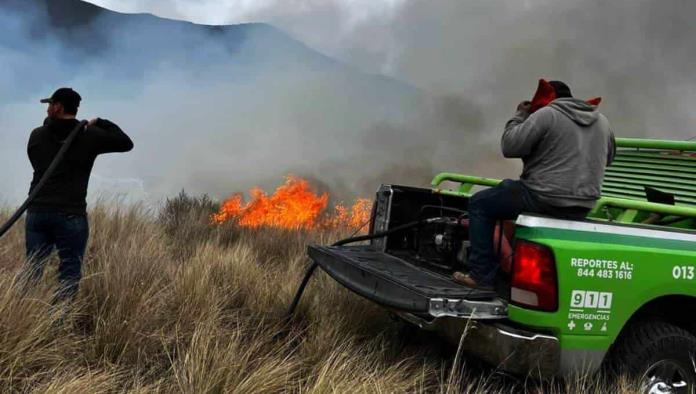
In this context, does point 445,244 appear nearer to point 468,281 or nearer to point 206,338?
point 468,281

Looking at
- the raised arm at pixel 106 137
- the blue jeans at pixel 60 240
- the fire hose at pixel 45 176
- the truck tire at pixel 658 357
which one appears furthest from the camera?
the raised arm at pixel 106 137

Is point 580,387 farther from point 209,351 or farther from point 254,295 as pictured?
point 254,295

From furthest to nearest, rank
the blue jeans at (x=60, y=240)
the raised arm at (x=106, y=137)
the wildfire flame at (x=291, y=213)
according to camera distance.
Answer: the wildfire flame at (x=291, y=213)
the raised arm at (x=106, y=137)
the blue jeans at (x=60, y=240)

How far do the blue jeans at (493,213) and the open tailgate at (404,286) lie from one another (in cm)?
16

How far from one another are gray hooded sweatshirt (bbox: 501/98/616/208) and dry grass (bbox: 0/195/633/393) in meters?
1.00

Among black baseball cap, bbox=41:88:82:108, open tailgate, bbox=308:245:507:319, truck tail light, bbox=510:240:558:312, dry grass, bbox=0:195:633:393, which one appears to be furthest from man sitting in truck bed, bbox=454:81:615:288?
black baseball cap, bbox=41:88:82:108

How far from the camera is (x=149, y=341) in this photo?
141 inches

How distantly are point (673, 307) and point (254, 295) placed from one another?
9.86 ft

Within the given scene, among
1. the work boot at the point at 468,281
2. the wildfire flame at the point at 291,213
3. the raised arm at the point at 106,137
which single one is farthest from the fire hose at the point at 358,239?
the wildfire flame at the point at 291,213

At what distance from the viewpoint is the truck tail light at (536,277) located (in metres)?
2.94

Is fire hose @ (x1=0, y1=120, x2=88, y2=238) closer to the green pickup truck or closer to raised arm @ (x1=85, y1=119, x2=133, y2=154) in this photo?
raised arm @ (x1=85, y1=119, x2=133, y2=154)

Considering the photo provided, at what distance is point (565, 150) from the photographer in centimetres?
333

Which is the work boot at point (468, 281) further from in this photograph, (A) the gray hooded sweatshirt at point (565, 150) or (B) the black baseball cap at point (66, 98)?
(B) the black baseball cap at point (66, 98)

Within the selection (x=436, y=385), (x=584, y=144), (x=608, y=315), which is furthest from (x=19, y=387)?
(x=584, y=144)
